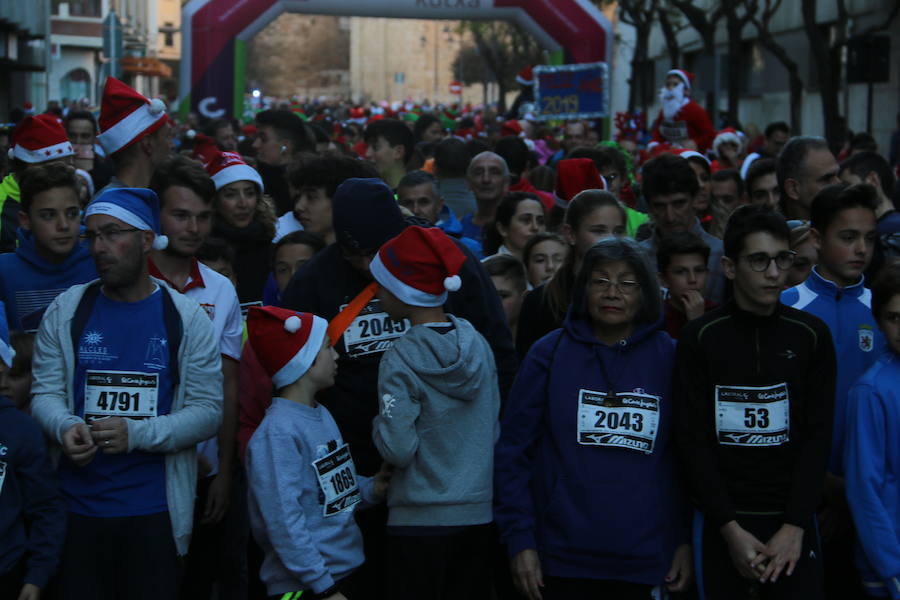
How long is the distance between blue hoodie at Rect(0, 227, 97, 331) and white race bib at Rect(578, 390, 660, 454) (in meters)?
1.97

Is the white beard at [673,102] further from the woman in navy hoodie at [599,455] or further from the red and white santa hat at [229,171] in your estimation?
the woman in navy hoodie at [599,455]

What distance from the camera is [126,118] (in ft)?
18.6

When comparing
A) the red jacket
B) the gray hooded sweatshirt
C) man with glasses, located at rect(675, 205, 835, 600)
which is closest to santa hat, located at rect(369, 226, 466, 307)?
the gray hooded sweatshirt

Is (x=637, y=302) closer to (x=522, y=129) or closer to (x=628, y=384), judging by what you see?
(x=628, y=384)

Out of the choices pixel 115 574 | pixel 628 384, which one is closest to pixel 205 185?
pixel 115 574

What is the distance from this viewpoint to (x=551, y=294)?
5.02 metres

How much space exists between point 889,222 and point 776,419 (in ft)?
6.79

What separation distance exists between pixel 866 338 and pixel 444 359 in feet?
5.22

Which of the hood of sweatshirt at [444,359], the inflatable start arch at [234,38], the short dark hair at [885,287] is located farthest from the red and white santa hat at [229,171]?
the inflatable start arch at [234,38]

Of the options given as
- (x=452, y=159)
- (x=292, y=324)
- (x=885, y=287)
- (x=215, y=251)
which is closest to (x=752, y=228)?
(x=885, y=287)

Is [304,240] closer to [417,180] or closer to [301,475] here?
[417,180]

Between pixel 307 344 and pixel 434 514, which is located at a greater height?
pixel 307 344

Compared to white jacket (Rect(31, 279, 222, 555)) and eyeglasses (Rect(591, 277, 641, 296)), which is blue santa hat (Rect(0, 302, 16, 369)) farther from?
eyeglasses (Rect(591, 277, 641, 296))

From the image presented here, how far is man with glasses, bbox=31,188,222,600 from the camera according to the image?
4.09 metres
